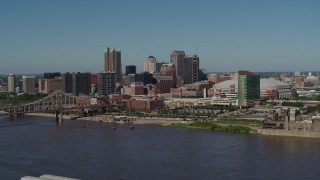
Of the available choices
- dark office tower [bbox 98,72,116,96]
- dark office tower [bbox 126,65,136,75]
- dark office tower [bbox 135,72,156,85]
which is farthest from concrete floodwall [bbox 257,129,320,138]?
dark office tower [bbox 126,65,136,75]

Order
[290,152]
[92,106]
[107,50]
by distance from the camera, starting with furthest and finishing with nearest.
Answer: [107,50] < [92,106] < [290,152]

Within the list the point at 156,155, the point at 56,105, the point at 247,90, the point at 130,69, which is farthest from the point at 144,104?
the point at 130,69

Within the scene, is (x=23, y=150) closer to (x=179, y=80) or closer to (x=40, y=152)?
(x=40, y=152)

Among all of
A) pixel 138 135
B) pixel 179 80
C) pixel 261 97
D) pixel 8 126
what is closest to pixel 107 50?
pixel 179 80

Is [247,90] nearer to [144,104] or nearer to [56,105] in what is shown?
[144,104]

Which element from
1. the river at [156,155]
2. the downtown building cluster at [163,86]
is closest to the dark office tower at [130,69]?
the downtown building cluster at [163,86]

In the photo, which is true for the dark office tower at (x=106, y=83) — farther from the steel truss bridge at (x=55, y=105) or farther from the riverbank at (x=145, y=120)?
the riverbank at (x=145, y=120)
